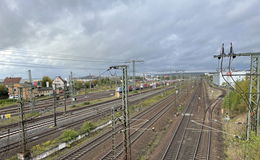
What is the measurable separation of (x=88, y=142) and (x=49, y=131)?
8.20m

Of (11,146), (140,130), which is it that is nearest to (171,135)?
(140,130)

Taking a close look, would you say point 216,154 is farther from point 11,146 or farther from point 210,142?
point 11,146

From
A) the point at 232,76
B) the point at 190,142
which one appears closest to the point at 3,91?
the point at 190,142

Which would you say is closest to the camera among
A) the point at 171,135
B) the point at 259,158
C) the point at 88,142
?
the point at 259,158

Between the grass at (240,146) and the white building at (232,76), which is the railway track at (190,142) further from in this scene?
the white building at (232,76)

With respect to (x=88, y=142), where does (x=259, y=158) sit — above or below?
above

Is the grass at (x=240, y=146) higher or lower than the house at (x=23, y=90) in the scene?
lower

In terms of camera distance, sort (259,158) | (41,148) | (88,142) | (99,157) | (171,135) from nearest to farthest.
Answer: (259,158), (99,157), (41,148), (88,142), (171,135)

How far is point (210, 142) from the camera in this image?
18609 millimetres

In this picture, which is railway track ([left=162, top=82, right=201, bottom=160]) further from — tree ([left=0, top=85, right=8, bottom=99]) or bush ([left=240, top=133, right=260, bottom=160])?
tree ([left=0, top=85, right=8, bottom=99])

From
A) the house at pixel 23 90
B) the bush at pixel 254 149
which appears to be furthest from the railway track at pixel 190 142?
the house at pixel 23 90

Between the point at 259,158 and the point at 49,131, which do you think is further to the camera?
the point at 49,131

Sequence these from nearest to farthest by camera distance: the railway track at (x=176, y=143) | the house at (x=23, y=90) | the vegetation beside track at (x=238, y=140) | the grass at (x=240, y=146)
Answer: the grass at (x=240, y=146), the vegetation beside track at (x=238, y=140), the railway track at (x=176, y=143), the house at (x=23, y=90)

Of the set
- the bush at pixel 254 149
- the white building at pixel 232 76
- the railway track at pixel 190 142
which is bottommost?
the railway track at pixel 190 142
